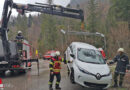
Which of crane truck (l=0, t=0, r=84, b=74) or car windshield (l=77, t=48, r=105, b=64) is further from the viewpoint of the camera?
crane truck (l=0, t=0, r=84, b=74)

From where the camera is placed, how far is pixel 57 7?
12.1 m

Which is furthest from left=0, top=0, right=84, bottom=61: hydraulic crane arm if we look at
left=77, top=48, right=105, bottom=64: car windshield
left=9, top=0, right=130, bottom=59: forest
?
left=9, top=0, right=130, bottom=59: forest

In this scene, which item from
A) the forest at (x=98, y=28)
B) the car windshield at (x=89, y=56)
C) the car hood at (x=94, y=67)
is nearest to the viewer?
the car hood at (x=94, y=67)

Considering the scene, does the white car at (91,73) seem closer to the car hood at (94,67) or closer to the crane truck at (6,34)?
the car hood at (94,67)

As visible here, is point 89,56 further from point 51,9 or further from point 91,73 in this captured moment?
point 51,9

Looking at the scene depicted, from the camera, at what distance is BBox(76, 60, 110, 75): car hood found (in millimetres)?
7607

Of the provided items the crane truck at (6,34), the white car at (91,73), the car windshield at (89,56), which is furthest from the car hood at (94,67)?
the crane truck at (6,34)

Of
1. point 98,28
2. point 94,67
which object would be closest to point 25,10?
point 94,67

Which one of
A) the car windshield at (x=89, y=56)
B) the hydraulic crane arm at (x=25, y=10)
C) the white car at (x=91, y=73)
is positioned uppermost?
the hydraulic crane arm at (x=25, y=10)

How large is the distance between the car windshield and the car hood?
414mm

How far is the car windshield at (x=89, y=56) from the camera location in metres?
8.62

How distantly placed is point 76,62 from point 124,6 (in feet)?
110

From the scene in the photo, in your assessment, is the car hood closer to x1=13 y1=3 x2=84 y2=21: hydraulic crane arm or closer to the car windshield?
the car windshield

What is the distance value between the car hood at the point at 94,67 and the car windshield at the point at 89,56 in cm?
41
